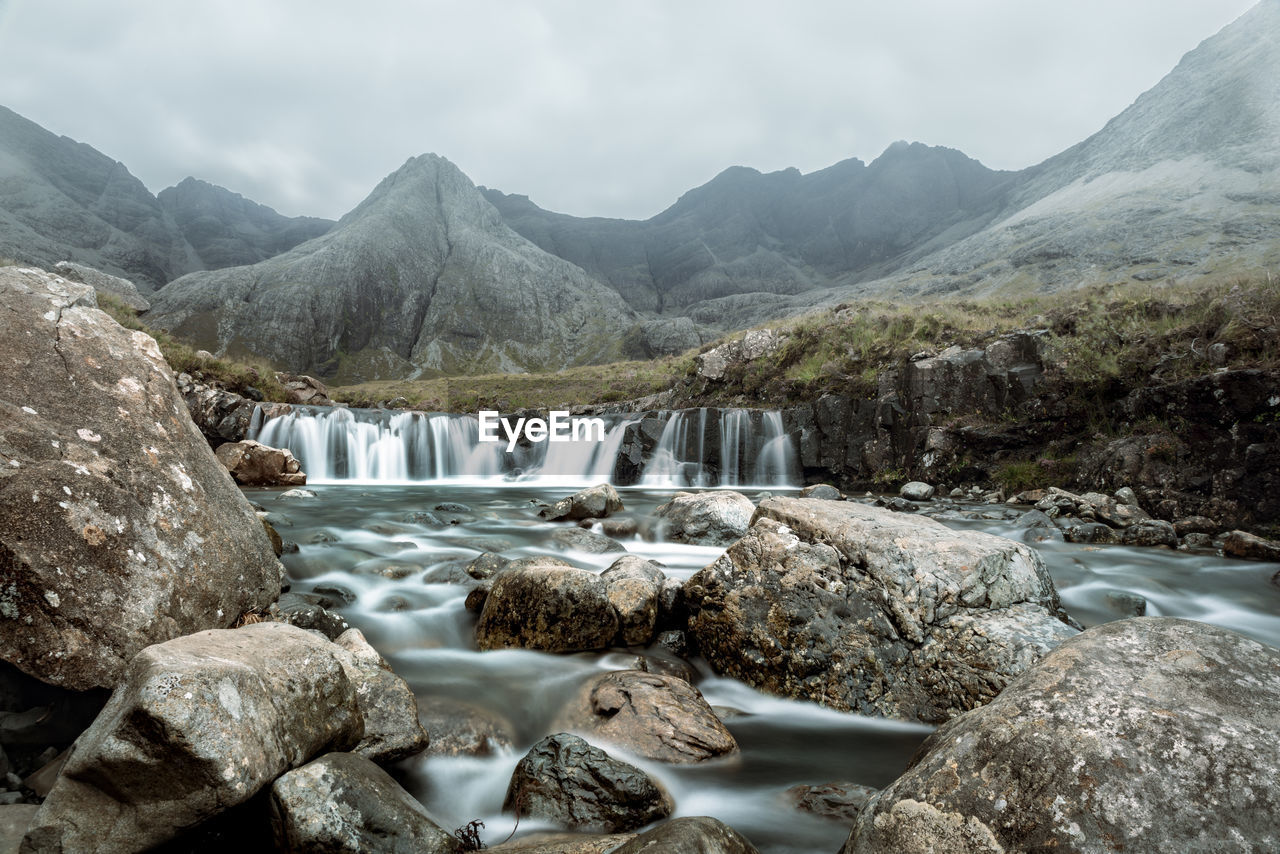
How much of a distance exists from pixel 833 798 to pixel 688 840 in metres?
1.82

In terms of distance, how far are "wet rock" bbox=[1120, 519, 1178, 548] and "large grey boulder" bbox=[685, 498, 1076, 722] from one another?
6.34 meters

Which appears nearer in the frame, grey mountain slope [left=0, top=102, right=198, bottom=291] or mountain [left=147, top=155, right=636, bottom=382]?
mountain [left=147, top=155, right=636, bottom=382]

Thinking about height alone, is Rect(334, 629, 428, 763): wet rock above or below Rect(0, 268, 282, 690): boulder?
below

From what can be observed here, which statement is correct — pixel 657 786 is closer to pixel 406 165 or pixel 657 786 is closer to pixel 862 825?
pixel 862 825

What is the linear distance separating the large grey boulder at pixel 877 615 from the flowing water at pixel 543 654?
0.82 feet

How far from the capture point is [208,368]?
2141 centimetres

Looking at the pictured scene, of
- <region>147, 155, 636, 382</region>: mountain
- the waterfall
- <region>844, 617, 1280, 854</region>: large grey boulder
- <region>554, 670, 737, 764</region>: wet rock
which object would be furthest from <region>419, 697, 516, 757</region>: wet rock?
<region>147, 155, 636, 382</region>: mountain

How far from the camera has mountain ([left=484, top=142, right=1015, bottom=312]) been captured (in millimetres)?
126812

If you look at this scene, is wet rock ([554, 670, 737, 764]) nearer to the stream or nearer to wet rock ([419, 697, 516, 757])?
the stream

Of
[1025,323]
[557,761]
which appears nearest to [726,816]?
[557,761]

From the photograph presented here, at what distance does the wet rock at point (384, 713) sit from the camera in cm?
362

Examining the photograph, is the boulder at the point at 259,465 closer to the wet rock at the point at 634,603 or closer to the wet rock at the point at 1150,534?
the wet rock at the point at 634,603

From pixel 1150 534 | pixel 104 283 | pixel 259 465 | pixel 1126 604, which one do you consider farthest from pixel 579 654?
pixel 104 283

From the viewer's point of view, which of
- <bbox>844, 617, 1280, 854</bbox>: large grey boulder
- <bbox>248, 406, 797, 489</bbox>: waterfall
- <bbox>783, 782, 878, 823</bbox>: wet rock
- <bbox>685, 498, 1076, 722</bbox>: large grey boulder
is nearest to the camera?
<bbox>844, 617, 1280, 854</bbox>: large grey boulder
